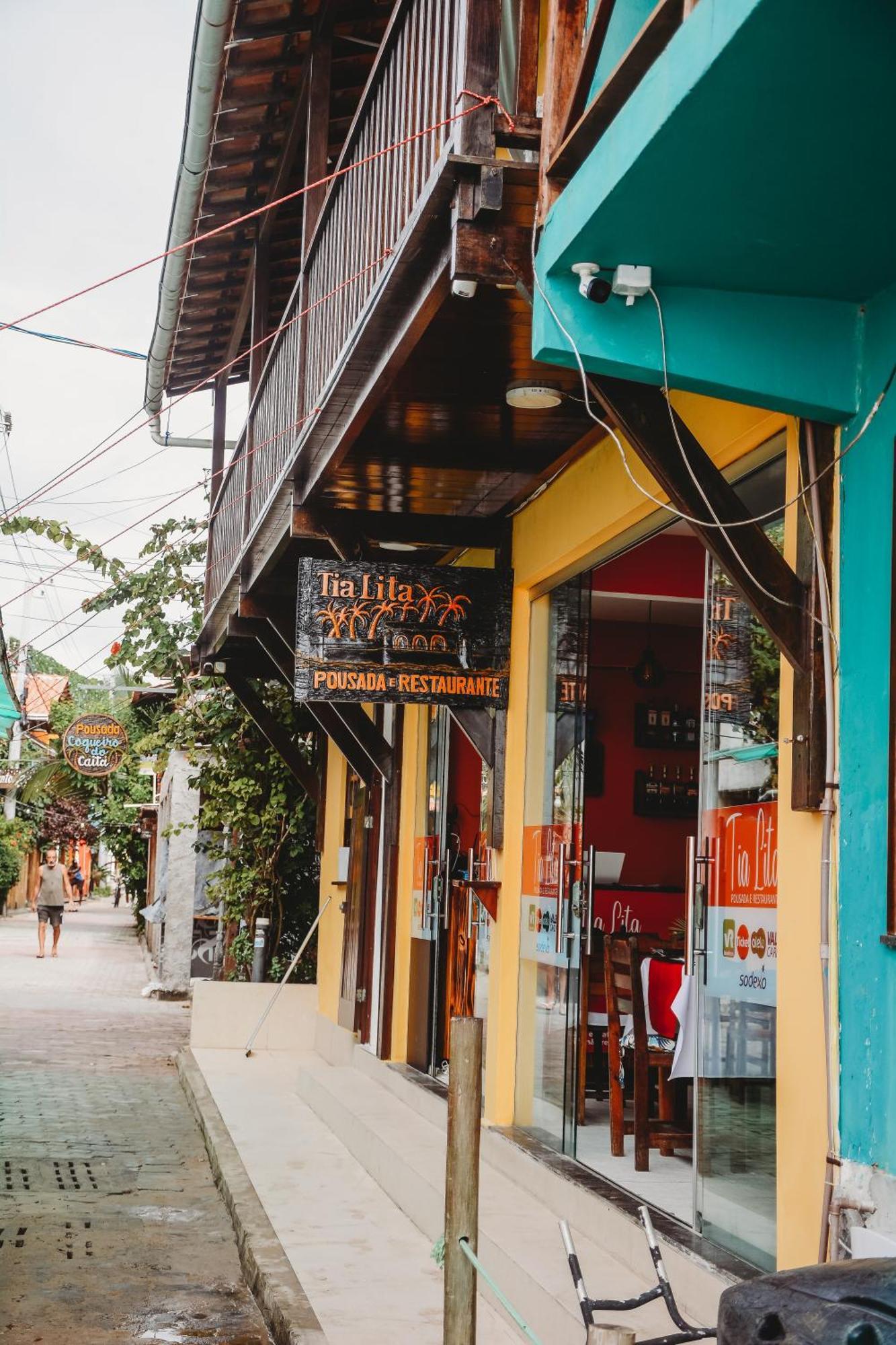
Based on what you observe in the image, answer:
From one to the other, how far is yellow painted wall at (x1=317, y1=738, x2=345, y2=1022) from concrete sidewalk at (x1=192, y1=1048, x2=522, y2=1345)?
2.18m

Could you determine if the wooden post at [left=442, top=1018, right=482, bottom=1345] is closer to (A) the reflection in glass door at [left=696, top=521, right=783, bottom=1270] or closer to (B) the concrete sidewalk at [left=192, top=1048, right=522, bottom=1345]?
(A) the reflection in glass door at [left=696, top=521, right=783, bottom=1270]

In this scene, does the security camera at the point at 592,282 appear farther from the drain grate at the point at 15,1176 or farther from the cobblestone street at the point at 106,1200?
the drain grate at the point at 15,1176

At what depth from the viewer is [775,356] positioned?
157 inches

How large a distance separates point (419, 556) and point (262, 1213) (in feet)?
13.8

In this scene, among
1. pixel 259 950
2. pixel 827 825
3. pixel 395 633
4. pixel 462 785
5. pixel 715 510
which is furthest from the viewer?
pixel 259 950

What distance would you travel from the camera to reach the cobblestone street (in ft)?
18.7

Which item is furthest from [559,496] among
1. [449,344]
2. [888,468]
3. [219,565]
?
[219,565]

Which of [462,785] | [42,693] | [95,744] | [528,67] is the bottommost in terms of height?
[462,785]

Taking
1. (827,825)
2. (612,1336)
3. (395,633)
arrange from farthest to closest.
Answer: (395,633), (827,825), (612,1336)

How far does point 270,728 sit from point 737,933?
8.59m

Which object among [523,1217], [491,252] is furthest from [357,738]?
[491,252]

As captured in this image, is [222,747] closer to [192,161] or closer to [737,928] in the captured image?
[192,161]

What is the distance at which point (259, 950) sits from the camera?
13.7 meters

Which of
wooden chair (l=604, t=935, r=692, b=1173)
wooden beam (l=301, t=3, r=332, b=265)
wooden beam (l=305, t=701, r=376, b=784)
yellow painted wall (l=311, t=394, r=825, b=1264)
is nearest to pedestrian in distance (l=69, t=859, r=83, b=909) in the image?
wooden beam (l=305, t=701, r=376, b=784)
